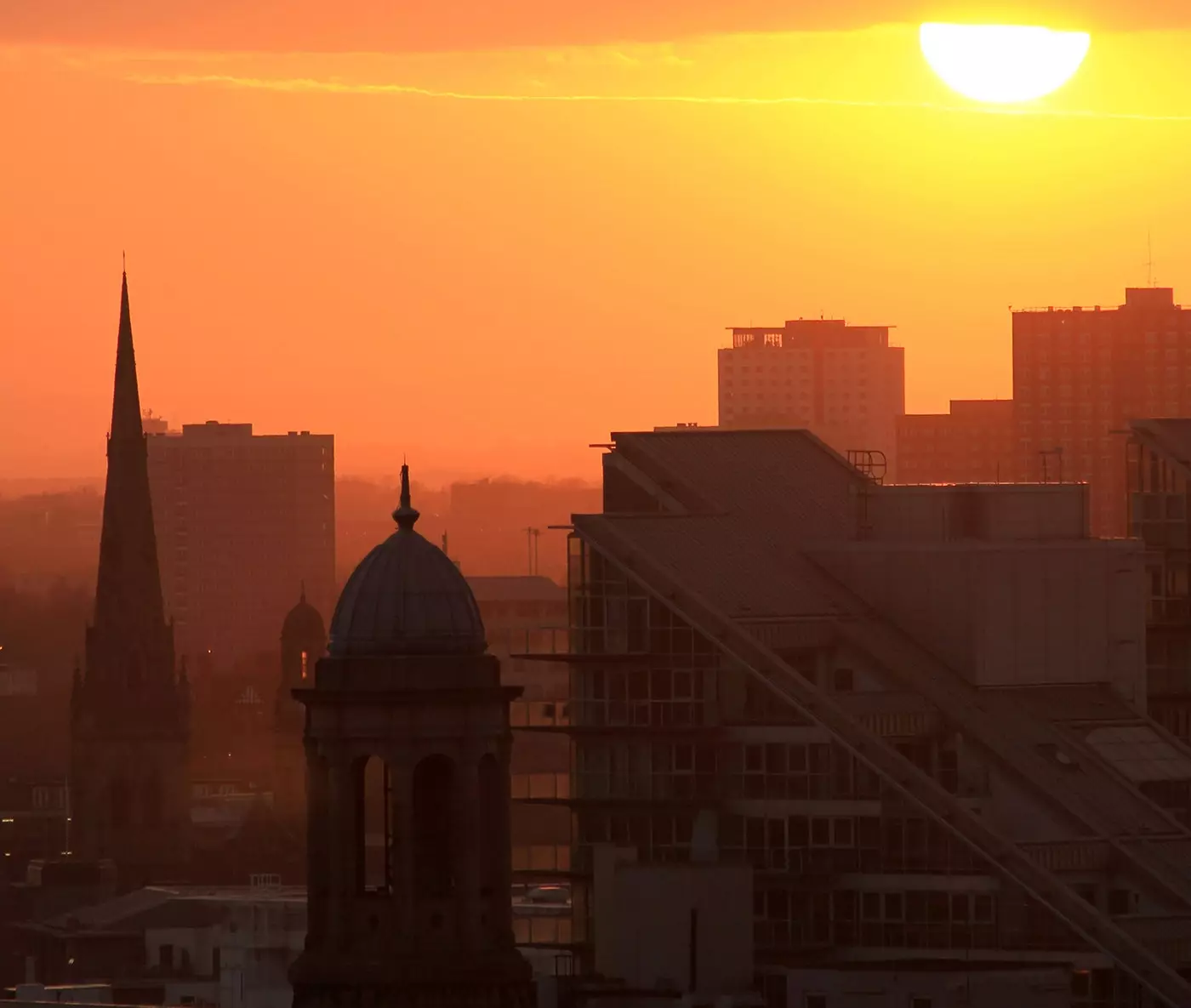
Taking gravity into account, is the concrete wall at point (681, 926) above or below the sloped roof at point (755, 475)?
below

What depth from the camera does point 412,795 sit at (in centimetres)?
8062

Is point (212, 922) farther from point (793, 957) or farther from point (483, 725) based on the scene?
point (483, 725)

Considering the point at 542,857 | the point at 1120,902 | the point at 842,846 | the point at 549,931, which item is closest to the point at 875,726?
the point at 842,846

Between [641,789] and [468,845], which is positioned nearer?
[468,845]

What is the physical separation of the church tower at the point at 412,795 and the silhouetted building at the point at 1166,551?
44859 millimetres

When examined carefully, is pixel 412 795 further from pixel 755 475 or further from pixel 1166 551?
pixel 1166 551

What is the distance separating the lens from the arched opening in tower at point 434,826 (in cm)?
8050

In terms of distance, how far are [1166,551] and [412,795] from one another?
162ft

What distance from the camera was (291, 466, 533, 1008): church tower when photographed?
79.6 metres

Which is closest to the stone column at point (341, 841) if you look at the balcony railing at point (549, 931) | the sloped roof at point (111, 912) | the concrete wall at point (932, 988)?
the concrete wall at point (932, 988)

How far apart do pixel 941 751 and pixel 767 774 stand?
3508 millimetres

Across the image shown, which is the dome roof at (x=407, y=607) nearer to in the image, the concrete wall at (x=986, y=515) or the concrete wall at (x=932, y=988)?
the concrete wall at (x=932, y=988)

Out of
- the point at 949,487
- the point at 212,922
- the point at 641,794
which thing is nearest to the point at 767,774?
the point at 641,794

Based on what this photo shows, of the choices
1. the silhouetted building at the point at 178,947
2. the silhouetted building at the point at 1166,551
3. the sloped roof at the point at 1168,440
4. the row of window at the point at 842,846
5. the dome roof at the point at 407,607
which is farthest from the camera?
the silhouetted building at the point at 178,947
